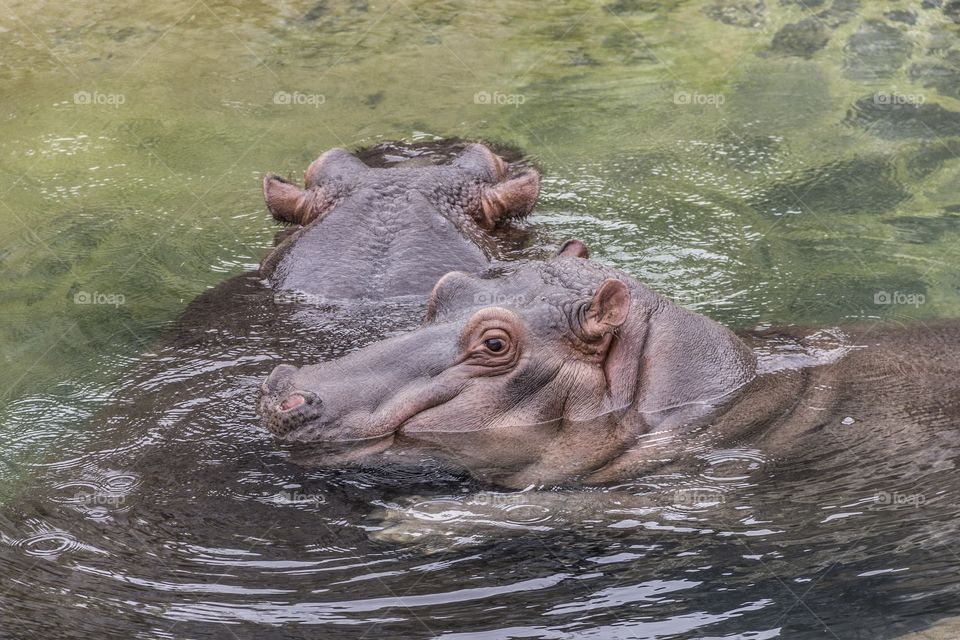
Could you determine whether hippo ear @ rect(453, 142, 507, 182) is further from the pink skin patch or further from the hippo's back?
the pink skin patch

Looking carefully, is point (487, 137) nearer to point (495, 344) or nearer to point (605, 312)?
point (605, 312)

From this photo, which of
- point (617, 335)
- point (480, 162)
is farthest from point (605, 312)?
point (480, 162)

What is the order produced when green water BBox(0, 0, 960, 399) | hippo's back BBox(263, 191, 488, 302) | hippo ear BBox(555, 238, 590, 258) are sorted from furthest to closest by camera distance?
green water BBox(0, 0, 960, 399), hippo's back BBox(263, 191, 488, 302), hippo ear BBox(555, 238, 590, 258)

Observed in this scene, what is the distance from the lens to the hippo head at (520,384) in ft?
17.7

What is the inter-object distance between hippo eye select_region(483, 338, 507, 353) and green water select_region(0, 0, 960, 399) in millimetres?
2403

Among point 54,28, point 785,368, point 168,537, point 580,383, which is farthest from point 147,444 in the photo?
point 54,28

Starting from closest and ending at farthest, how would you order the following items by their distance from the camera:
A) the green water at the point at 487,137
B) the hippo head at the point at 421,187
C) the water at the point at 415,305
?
the water at the point at 415,305
the hippo head at the point at 421,187
the green water at the point at 487,137

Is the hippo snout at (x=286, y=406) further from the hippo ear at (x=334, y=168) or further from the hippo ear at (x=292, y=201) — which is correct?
the hippo ear at (x=334, y=168)

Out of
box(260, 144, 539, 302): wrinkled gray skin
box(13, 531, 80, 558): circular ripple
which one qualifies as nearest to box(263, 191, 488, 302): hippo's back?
box(260, 144, 539, 302): wrinkled gray skin

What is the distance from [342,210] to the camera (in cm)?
734

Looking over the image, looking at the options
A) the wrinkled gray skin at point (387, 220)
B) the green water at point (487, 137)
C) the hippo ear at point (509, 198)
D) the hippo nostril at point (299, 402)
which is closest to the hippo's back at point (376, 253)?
the wrinkled gray skin at point (387, 220)

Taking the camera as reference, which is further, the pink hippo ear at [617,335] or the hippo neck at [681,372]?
the hippo neck at [681,372]

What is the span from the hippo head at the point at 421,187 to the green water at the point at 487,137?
59cm

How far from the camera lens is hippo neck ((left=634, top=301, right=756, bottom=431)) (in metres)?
5.61
